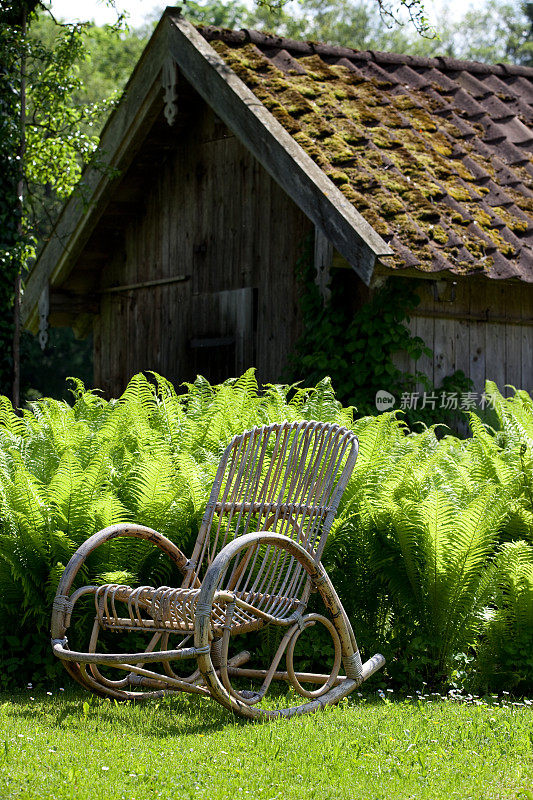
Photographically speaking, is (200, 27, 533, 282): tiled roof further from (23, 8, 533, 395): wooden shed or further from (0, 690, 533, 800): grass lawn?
(0, 690, 533, 800): grass lawn

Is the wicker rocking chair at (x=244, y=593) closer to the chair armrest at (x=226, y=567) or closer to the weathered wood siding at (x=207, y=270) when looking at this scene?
the chair armrest at (x=226, y=567)

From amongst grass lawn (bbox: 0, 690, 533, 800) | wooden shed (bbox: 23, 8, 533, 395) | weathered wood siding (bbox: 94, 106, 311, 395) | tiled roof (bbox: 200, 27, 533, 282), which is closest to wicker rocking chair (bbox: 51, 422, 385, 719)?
grass lawn (bbox: 0, 690, 533, 800)

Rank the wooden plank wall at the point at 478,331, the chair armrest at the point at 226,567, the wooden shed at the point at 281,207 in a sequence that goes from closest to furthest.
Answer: the chair armrest at the point at 226,567, the wooden shed at the point at 281,207, the wooden plank wall at the point at 478,331

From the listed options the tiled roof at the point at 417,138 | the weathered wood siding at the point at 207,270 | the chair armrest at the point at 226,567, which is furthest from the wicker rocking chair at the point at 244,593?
the weathered wood siding at the point at 207,270

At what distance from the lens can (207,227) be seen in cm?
1152

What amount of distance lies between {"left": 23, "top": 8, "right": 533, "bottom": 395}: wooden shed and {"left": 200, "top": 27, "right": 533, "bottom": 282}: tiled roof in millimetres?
24

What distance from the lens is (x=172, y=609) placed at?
4.55m

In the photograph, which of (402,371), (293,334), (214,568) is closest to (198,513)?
(214,568)

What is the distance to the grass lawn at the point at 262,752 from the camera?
11.6 feet

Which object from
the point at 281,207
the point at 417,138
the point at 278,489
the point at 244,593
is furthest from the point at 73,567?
the point at 417,138

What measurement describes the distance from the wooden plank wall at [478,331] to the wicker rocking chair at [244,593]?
4.15m

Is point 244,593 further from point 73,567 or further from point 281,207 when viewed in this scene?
point 281,207

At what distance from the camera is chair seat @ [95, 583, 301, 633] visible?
4.51m

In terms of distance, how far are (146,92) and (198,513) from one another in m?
6.76
